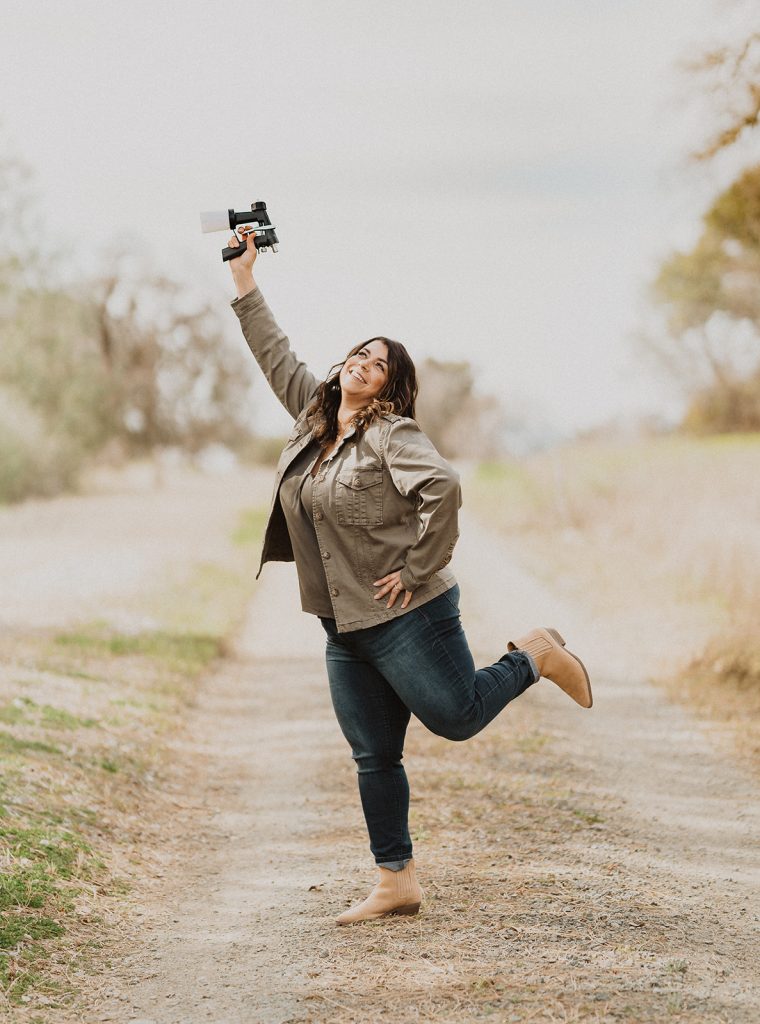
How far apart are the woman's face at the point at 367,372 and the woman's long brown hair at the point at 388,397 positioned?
0.05 ft

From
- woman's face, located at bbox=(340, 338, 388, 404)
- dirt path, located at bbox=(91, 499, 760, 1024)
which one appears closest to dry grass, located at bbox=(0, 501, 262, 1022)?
dirt path, located at bbox=(91, 499, 760, 1024)

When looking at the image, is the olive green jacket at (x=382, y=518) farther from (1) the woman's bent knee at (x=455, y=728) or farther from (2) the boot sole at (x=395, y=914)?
(2) the boot sole at (x=395, y=914)

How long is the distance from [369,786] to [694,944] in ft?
3.97

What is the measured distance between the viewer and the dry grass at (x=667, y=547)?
876 cm

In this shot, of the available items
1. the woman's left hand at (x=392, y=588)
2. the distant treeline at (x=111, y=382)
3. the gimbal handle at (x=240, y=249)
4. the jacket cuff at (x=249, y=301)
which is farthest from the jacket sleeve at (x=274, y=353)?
the distant treeline at (x=111, y=382)

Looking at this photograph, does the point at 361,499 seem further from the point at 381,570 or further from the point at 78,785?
the point at 78,785

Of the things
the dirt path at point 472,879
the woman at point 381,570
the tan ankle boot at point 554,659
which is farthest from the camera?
the tan ankle boot at point 554,659

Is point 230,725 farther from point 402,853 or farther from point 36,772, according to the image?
point 402,853

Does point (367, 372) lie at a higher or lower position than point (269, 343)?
lower

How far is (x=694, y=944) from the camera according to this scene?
12.2 ft

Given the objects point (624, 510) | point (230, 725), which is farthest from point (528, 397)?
point (230, 725)

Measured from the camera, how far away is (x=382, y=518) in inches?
149

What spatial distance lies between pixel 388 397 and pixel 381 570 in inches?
25.1

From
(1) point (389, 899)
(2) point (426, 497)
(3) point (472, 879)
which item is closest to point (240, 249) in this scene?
(2) point (426, 497)
